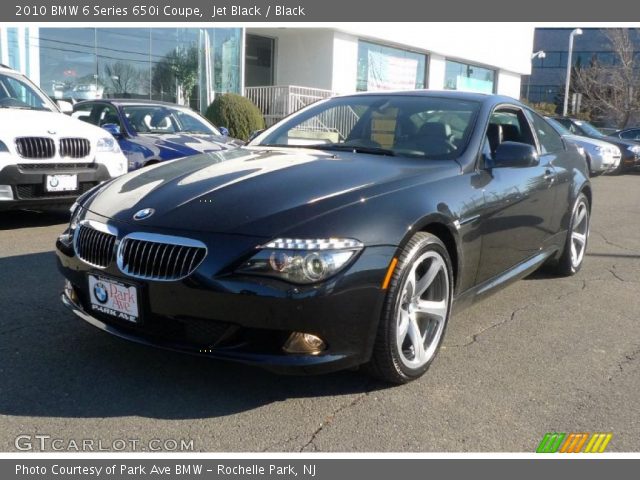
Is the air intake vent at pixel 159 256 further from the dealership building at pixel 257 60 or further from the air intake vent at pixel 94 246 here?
the dealership building at pixel 257 60

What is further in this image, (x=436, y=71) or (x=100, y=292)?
(x=436, y=71)

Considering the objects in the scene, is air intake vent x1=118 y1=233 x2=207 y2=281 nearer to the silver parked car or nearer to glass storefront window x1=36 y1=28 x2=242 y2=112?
glass storefront window x1=36 y1=28 x2=242 y2=112

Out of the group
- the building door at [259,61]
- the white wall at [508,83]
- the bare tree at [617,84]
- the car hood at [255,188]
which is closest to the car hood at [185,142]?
the car hood at [255,188]

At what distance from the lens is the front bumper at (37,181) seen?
6.21 metres

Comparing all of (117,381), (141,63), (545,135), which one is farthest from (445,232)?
(141,63)

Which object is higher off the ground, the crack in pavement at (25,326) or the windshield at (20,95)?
the windshield at (20,95)

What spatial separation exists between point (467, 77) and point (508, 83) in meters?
5.20

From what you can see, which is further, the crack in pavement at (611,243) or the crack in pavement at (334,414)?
the crack in pavement at (611,243)

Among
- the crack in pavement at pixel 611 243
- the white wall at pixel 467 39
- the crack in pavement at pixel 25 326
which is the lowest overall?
the crack in pavement at pixel 611 243

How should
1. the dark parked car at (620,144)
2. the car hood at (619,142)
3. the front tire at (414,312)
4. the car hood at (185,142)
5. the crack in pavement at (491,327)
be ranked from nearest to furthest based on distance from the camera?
the front tire at (414,312) → the crack in pavement at (491,327) → the car hood at (185,142) → the dark parked car at (620,144) → the car hood at (619,142)

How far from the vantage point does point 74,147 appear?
22.2 ft

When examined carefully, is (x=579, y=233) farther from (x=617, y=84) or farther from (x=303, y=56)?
(x=617, y=84)

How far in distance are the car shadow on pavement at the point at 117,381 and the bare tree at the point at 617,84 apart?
109ft
